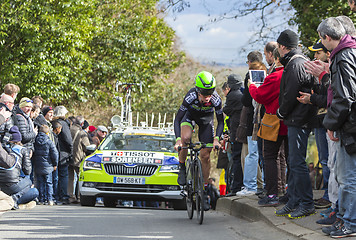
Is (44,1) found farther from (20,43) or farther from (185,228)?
(185,228)

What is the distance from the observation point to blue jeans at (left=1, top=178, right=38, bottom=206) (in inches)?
474

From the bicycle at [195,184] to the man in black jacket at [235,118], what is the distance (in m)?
1.64

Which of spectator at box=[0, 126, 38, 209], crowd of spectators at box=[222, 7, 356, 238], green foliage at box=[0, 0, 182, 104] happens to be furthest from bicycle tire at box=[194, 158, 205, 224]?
green foliage at box=[0, 0, 182, 104]

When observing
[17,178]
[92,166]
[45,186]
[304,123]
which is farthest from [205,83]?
[45,186]

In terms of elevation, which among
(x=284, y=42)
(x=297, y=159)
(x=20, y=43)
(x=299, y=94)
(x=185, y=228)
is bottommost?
(x=185, y=228)

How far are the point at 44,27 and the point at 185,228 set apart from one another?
64.2 ft

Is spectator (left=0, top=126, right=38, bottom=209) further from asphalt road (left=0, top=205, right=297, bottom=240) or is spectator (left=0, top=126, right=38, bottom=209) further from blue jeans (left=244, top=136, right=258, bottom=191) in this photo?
blue jeans (left=244, top=136, right=258, bottom=191)

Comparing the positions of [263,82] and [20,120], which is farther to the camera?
[20,120]

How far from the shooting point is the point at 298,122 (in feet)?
27.9

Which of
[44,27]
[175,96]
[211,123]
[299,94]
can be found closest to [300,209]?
[299,94]

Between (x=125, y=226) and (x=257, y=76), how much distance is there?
296 centimetres

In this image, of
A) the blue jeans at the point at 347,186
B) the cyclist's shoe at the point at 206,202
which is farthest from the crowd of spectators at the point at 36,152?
the blue jeans at the point at 347,186

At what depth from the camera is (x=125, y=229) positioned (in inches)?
362

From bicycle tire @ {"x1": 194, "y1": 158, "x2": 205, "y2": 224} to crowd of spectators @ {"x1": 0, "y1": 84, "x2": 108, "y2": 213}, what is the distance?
3.58m
